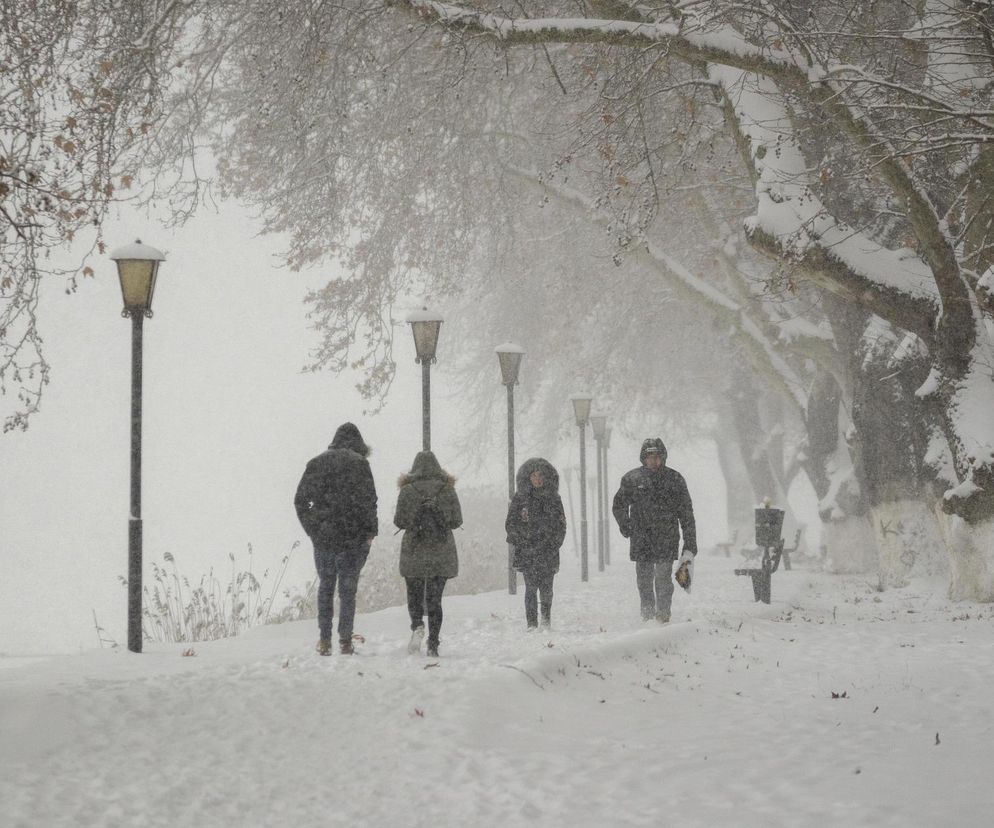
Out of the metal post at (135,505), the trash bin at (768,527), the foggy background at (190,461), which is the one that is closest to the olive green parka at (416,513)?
the metal post at (135,505)

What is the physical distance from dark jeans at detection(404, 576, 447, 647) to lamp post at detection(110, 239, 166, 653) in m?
2.54

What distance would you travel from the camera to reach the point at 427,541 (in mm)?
8906

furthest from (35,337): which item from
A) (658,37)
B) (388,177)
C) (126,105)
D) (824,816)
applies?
(388,177)

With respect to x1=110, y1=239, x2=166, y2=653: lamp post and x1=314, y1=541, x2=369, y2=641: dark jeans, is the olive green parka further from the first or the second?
x1=110, y1=239, x2=166, y2=653: lamp post

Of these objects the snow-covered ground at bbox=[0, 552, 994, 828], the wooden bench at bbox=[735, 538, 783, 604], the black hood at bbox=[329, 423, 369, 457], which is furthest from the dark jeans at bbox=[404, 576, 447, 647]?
the wooden bench at bbox=[735, 538, 783, 604]

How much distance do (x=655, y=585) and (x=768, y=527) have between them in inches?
117

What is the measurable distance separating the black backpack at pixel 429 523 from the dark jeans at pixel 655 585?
9.64 ft

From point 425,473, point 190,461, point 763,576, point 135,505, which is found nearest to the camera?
point 425,473

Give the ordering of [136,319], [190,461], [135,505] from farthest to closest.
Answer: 1. [190,461]
2. [136,319]
3. [135,505]

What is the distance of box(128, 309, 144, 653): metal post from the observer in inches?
373

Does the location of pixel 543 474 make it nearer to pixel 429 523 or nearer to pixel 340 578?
pixel 429 523

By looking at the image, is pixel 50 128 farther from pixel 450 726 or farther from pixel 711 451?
pixel 711 451

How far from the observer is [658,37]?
9734 millimetres

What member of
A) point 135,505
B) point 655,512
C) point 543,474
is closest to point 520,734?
point 543,474
